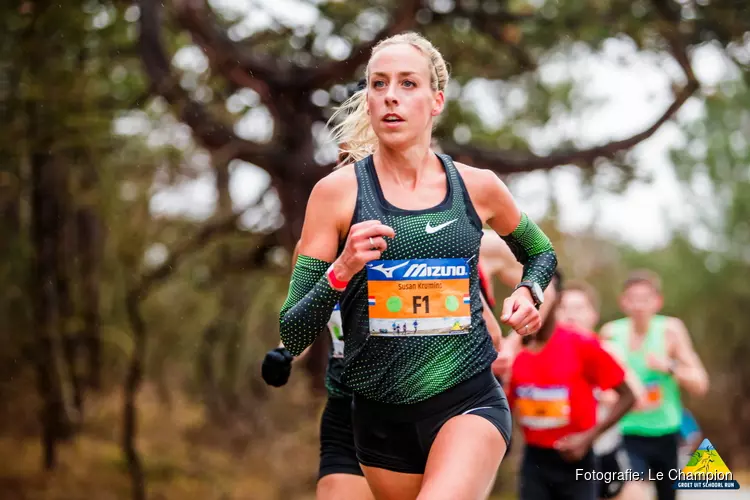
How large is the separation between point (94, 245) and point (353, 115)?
9.41 meters

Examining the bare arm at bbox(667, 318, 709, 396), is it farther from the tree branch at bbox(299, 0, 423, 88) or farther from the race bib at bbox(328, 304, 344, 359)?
the tree branch at bbox(299, 0, 423, 88)

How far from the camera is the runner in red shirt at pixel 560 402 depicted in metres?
4.11

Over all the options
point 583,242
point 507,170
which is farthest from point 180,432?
point 583,242

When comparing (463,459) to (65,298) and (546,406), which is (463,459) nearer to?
(546,406)

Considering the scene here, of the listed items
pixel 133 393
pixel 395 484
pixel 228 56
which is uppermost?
pixel 228 56

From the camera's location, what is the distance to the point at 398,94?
2.38 metres

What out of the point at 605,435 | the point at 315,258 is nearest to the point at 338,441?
the point at 315,258

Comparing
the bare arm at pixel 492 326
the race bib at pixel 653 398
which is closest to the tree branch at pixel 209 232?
the race bib at pixel 653 398

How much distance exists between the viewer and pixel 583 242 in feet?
44.5

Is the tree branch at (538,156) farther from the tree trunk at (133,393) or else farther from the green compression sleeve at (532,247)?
the green compression sleeve at (532,247)

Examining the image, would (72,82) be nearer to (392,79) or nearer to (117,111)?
(117,111)

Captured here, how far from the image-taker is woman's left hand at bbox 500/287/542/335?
7.59ft

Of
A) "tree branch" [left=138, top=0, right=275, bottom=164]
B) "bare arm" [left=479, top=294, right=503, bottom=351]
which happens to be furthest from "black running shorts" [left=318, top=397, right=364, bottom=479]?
"tree branch" [left=138, top=0, right=275, bottom=164]

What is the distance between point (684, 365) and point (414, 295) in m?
3.77
